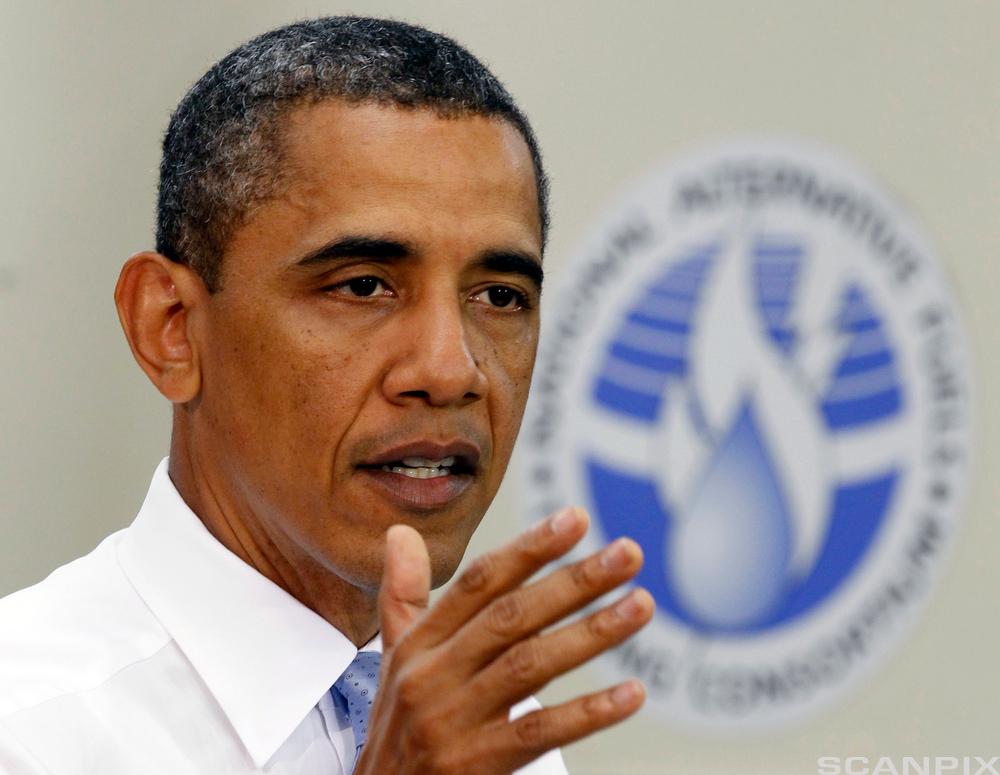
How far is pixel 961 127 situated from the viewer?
2.67m

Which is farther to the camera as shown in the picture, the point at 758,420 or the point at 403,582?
the point at 758,420

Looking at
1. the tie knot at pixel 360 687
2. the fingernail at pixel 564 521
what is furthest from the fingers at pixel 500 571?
the tie knot at pixel 360 687

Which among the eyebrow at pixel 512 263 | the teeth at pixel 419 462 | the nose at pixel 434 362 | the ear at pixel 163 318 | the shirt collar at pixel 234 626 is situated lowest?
the shirt collar at pixel 234 626

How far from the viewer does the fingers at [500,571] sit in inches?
33.8

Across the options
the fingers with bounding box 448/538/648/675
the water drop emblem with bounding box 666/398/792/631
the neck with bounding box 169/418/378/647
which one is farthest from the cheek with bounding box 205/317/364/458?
the water drop emblem with bounding box 666/398/792/631

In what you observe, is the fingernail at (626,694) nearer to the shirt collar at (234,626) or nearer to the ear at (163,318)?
the shirt collar at (234,626)

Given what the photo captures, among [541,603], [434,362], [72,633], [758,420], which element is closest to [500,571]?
[541,603]

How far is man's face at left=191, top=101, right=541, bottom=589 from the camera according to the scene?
1.30 metres

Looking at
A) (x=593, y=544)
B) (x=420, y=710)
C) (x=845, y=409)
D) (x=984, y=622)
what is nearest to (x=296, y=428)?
(x=420, y=710)

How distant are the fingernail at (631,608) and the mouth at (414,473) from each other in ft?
1.55

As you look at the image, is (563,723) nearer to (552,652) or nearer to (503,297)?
(552,652)

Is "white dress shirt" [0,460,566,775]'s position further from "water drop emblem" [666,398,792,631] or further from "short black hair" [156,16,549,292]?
"water drop emblem" [666,398,792,631]

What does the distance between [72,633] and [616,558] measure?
2.38 ft

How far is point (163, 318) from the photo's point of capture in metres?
1.46
